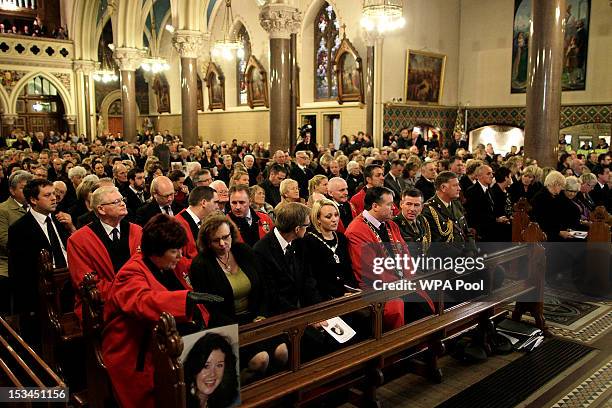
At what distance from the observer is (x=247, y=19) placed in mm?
22531

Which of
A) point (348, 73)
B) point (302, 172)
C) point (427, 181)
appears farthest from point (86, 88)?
point (427, 181)

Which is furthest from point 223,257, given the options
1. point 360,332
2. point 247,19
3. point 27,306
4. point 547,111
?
point 247,19

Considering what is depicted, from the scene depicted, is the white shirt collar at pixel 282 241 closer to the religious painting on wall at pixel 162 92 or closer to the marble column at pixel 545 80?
the marble column at pixel 545 80

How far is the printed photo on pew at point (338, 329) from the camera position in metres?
3.72

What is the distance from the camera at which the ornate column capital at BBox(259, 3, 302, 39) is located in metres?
12.3

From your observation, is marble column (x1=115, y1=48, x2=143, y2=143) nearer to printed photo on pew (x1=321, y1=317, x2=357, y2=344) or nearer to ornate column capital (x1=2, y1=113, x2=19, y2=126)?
ornate column capital (x1=2, y1=113, x2=19, y2=126)

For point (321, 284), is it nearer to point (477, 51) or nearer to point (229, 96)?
point (477, 51)

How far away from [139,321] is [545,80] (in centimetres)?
831

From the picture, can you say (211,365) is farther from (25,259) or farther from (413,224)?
(413,224)

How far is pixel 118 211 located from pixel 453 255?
10.2 ft

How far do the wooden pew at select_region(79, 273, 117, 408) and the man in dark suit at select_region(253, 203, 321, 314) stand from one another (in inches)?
47.5

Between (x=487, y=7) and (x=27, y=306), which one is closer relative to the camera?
(x=27, y=306)

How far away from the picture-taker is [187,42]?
17188 mm

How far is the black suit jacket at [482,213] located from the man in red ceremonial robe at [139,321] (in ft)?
16.6
